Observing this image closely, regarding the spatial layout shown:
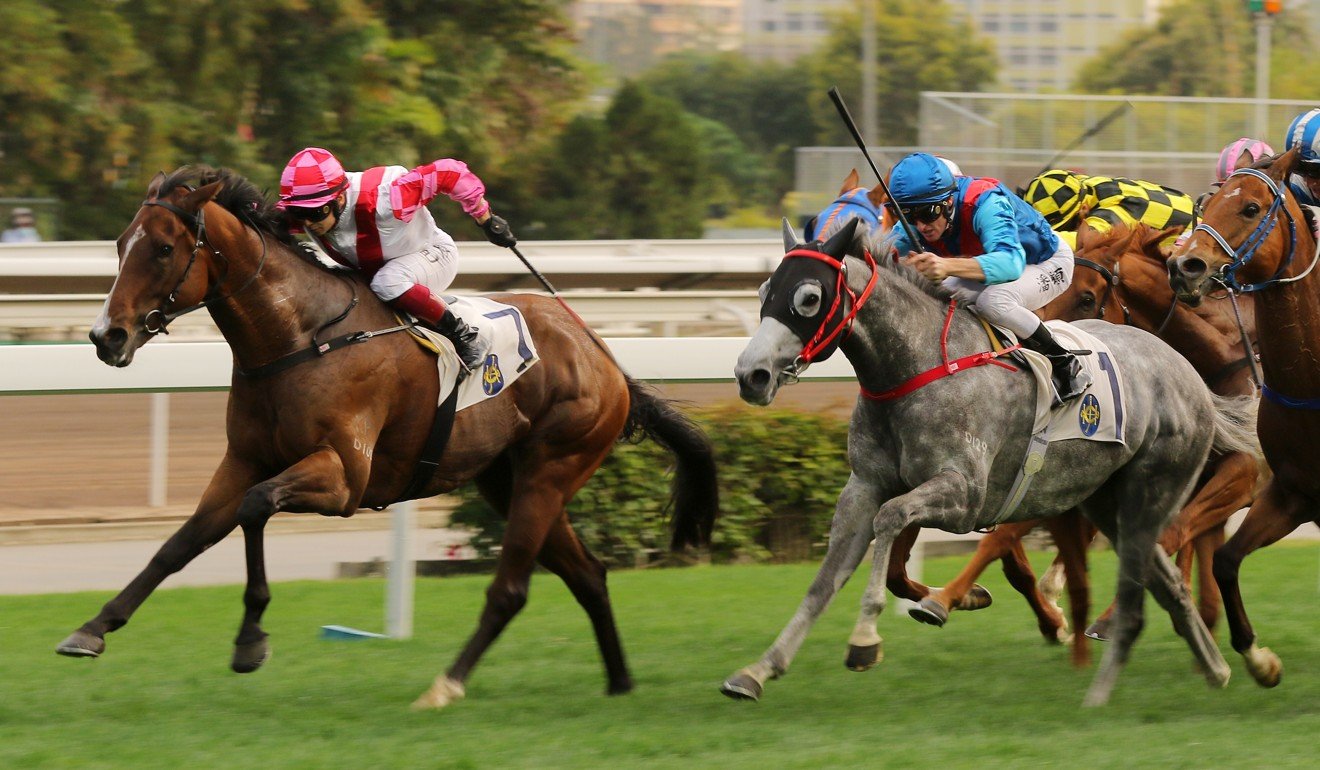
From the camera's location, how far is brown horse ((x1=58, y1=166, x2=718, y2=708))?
197 inches

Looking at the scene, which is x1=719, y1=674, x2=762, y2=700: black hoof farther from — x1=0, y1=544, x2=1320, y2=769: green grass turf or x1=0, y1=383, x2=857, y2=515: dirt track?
x1=0, y1=383, x2=857, y2=515: dirt track

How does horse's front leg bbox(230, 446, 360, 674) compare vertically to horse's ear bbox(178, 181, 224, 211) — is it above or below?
below

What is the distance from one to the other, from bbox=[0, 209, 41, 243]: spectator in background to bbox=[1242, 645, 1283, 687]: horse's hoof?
1262cm

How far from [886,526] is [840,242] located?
80 cm

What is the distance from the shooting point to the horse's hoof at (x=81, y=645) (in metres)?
4.73

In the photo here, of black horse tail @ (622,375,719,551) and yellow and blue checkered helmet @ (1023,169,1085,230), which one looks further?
yellow and blue checkered helmet @ (1023,169,1085,230)

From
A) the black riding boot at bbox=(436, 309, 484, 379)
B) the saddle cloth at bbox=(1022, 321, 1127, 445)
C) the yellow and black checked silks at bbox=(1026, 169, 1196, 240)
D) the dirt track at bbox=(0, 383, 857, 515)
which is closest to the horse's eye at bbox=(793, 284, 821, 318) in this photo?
the saddle cloth at bbox=(1022, 321, 1127, 445)

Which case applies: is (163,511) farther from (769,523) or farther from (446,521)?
(769,523)

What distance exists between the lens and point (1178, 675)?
5.82m

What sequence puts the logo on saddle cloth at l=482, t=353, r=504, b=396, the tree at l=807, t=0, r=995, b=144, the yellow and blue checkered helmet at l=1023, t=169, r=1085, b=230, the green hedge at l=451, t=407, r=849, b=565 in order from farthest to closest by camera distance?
the tree at l=807, t=0, r=995, b=144
the green hedge at l=451, t=407, r=849, b=565
the yellow and blue checkered helmet at l=1023, t=169, r=1085, b=230
the logo on saddle cloth at l=482, t=353, r=504, b=396

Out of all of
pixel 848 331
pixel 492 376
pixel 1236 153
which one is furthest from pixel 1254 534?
pixel 492 376

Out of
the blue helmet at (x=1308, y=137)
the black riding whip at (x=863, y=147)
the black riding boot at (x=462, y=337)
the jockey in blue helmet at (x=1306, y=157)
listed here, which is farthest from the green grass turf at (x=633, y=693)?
the blue helmet at (x=1308, y=137)

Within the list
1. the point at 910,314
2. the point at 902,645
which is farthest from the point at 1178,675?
the point at 910,314

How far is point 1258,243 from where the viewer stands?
5.29m
